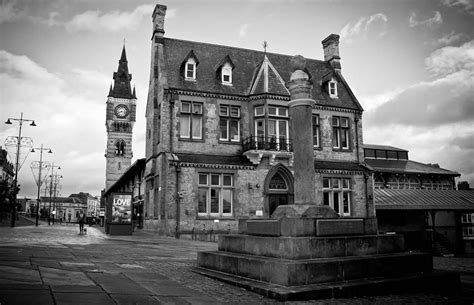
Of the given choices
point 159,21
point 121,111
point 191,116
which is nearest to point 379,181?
point 191,116

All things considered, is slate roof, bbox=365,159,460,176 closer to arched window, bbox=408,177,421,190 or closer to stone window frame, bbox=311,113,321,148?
arched window, bbox=408,177,421,190

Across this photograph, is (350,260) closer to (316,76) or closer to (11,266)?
(11,266)

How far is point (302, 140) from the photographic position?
32.3ft

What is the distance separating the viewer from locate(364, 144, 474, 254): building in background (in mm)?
29172

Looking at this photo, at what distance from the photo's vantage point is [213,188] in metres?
26.5

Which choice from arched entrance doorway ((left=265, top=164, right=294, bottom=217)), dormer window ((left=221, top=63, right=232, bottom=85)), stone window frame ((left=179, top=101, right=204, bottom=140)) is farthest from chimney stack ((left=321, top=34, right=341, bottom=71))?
stone window frame ((left=179, top=101, right=204, bottom=140))

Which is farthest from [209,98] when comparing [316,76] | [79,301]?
[79,301]

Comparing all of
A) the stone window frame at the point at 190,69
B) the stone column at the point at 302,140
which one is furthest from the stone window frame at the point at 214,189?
the stone column at the point at 302,140

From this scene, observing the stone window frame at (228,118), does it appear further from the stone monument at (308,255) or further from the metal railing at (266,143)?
the stone monument at (308,255)

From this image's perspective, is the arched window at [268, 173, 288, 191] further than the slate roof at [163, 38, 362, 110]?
Yes

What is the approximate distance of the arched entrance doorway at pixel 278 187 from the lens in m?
27.6

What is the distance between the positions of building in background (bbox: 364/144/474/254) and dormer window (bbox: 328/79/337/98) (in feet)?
25.0

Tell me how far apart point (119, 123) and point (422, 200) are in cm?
8198

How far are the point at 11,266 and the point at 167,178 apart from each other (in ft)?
55.9
